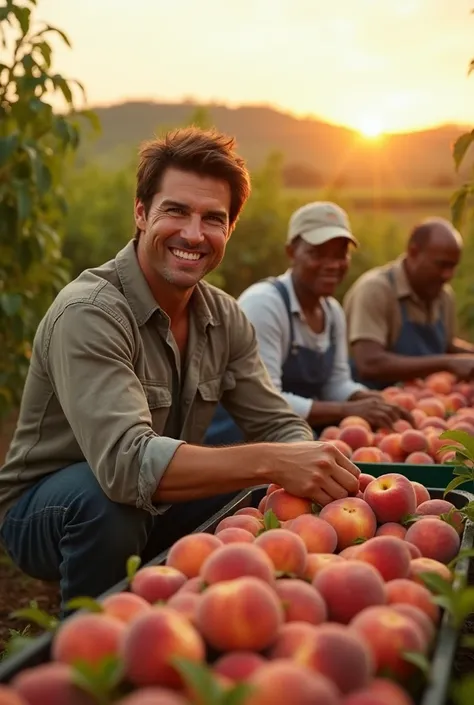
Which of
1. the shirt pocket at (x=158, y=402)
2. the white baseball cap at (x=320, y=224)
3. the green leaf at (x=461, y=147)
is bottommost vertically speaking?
the shirt pocket at (x=158, y=402)

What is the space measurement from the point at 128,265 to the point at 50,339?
0.36m

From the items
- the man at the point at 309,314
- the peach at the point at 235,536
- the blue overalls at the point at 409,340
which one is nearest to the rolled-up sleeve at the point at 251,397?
the man at the point at 309,314

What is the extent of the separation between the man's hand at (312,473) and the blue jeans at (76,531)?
418 mm

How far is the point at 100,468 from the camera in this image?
212 centimetres

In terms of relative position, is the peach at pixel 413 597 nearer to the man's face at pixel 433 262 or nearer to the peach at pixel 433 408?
the peach at pixel 433 408

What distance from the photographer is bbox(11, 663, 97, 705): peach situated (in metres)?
1.08

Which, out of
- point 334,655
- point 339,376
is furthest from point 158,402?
point 339,376

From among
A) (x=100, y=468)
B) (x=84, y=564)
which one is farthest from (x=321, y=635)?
(x=84, y=564)

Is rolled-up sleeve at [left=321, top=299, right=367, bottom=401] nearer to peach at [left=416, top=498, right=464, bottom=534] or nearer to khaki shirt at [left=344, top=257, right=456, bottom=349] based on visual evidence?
khaki shirt at [left=344, top=257, right=456, bottom=349]

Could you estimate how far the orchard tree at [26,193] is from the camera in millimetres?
3820

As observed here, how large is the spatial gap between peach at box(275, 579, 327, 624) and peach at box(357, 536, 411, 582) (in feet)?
0.76

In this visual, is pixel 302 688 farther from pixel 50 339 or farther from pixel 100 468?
pixel 50 339

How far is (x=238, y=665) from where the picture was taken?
3.79ft

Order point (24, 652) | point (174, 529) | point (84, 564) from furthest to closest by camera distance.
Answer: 1. point (174, 529)
2. point (84, 564)
3. point (24, 652)
